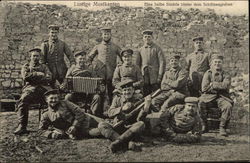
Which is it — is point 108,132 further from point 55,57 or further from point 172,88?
point 55,57

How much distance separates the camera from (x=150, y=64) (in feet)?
34.0

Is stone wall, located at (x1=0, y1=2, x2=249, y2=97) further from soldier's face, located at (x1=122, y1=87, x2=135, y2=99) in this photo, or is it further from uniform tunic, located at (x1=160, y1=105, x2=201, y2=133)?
uniform tunic, located at (x1=160, y1=105, x2=201, y2=133)

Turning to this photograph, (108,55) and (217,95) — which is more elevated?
(108,55)

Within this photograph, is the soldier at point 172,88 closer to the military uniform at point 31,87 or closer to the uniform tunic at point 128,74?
A: the uniform tunic at point 128,74

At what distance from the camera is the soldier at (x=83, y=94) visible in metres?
9.46

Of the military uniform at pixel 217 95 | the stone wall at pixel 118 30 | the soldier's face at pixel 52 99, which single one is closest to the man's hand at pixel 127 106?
the soldier's face at pixel 52 99

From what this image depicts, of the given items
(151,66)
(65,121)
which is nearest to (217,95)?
(151,66)

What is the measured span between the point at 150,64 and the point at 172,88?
846 mm

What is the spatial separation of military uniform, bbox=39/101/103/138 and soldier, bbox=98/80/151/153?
31 centimetres

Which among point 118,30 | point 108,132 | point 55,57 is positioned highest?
point 118,30

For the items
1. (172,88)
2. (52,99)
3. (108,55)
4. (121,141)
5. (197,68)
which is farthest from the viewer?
(197,68)

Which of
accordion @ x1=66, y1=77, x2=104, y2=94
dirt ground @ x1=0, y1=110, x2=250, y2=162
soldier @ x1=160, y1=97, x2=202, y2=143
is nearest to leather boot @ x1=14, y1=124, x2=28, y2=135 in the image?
dirt ground @ x1=0, y1=110, x2=250, y2=162

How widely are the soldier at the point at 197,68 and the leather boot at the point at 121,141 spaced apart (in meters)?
2.61

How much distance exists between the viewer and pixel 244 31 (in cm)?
1284
